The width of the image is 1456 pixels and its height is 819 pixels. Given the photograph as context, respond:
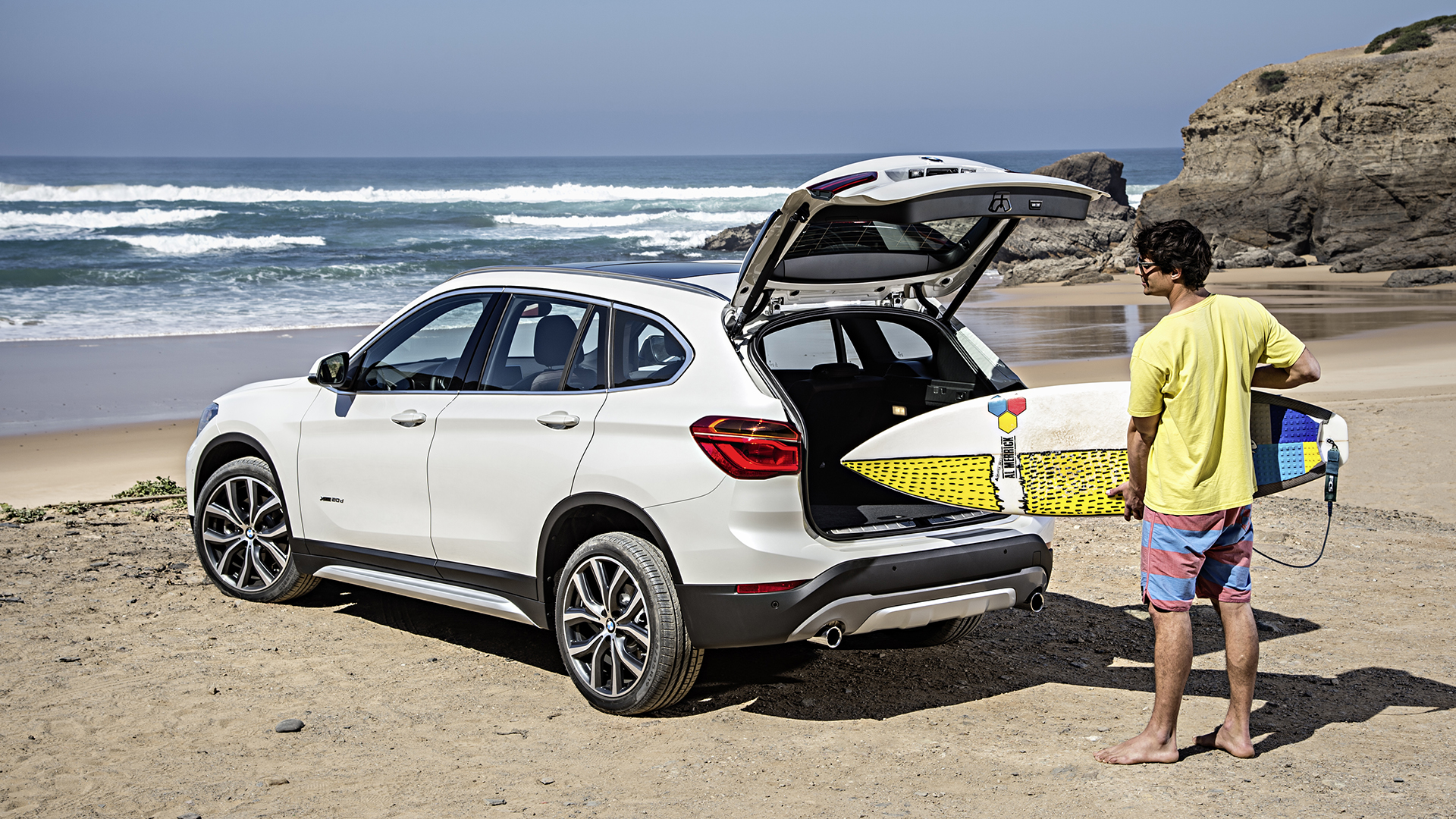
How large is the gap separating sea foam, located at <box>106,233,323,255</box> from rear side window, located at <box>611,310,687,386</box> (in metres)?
41.0

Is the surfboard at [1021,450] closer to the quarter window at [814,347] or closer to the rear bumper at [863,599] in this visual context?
the rear bumper at [863,599]

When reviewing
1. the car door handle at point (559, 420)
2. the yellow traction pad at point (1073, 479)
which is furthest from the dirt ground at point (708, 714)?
the car door handle at point (559, 420)

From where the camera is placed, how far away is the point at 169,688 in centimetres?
534

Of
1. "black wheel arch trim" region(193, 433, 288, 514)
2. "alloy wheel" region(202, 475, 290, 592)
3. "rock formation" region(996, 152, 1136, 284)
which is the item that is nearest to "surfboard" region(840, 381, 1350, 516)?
"black wheel arch trim" region(193, 433, 288, 514)

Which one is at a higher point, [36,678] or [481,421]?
[481,421]

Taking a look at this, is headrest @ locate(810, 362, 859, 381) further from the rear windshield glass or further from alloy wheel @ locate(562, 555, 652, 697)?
alloy wheel @ locate(562, 555, 652, 697)

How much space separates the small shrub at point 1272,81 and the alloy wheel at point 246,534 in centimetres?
3877

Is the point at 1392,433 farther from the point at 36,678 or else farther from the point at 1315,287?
the point at 1315,287

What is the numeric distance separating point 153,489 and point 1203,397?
318 inches

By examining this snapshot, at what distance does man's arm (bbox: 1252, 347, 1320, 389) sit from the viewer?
13.8 ft

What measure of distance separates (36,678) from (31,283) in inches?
1139

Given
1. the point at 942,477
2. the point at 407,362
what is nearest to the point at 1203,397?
the point at 942,477

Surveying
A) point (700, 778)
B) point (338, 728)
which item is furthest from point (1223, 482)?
point (338, 728)

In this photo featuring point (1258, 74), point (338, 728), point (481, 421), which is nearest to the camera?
point (338, 728)
